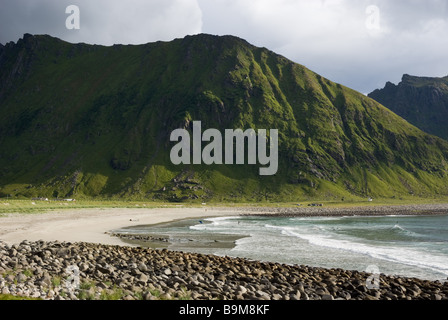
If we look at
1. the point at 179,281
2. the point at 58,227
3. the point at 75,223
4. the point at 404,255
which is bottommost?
the point at 75,223

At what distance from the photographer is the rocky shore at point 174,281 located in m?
15.4

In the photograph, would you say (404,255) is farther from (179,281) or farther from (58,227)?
(58,227)

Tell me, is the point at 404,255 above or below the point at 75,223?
above


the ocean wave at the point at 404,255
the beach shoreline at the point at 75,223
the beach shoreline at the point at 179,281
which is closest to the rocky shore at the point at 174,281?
the beach shoreline at the point at 179,281

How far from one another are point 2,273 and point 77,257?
638 cm

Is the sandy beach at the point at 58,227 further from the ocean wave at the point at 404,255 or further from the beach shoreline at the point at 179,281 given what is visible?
the ocean wave at the point at 404,255

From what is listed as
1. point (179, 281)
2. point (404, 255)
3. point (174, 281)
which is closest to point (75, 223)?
point (174, 281)

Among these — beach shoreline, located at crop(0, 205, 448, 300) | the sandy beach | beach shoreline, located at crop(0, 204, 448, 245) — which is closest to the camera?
beach shoreline, located at crop(0, 205, 448, 300)

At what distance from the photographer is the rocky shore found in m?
15.4

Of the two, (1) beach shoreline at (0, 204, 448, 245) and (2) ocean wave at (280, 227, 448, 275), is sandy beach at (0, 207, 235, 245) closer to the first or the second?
(1) beach shoreline at (0, 204, 448, 245)

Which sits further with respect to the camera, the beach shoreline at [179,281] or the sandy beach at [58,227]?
the sandy beach at [58,227]

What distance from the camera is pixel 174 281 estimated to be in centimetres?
1859

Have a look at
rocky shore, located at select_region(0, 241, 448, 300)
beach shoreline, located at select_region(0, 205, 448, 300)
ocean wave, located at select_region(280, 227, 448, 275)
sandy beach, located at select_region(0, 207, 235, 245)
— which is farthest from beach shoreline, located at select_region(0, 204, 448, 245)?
ocean wave, located at select_region(280, 227, 448, 275)
